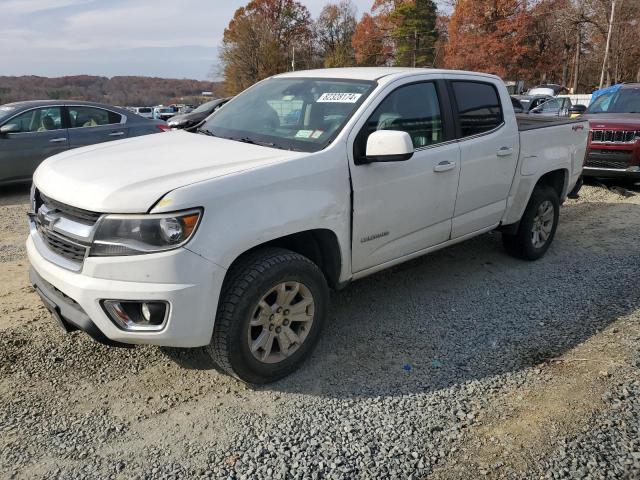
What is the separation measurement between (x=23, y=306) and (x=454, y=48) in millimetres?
52403

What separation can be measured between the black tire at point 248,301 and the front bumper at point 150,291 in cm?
10

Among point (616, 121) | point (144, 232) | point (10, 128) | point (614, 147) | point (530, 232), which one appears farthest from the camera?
point (616, 121)

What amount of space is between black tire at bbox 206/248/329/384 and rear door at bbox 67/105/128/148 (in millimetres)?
6595

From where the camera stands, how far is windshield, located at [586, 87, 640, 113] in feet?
30.9

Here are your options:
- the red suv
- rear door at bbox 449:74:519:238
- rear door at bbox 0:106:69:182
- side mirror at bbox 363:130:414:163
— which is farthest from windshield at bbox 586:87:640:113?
rear door at bbox 0:106:69:182

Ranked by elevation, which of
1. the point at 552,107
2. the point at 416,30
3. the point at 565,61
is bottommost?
the point at 552,107

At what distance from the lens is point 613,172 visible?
8438mm

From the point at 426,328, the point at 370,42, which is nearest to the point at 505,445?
the point at 426,328

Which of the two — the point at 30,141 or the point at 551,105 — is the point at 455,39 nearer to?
the point at 551,105

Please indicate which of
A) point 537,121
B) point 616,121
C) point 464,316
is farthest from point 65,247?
point 616,121

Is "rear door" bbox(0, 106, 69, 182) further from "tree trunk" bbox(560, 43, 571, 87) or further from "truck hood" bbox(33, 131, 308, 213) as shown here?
"tree trunk" bbox(560, 43, 571, 87)

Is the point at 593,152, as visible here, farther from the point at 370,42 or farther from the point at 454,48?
the point at 370,42

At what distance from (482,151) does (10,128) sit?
A: 697 cm

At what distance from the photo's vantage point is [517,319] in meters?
4.02
